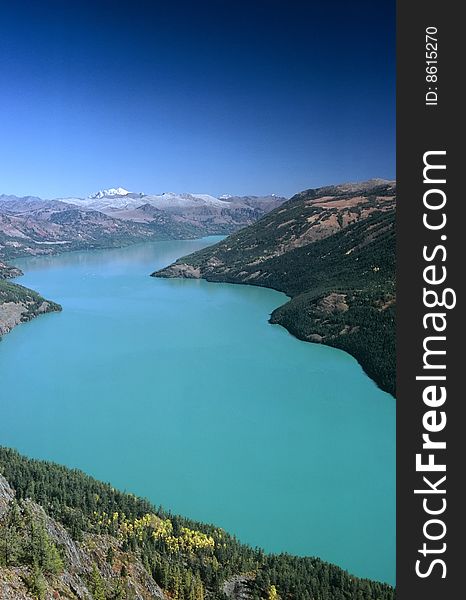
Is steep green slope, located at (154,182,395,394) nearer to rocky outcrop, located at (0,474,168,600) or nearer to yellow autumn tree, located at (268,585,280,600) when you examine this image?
yellow autumn tree, located at (268,585,280,600)

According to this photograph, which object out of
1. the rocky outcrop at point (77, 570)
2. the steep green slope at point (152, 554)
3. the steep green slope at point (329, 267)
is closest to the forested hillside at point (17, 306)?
the steep green slope at point (329, 267)

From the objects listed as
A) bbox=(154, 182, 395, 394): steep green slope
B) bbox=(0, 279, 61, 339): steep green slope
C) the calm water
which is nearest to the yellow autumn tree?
the calm water

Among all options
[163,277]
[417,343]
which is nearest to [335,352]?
[417,343]

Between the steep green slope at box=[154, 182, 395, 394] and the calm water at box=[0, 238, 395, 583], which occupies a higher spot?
Result: the steep green slope at box=[154, 182, 395, 394]

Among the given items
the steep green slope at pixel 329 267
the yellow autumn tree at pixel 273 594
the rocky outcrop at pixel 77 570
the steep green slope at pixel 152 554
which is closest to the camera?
the rocky outcrop at pixel 77 570

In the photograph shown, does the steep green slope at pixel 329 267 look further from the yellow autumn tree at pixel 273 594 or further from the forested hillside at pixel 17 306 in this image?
the forested hillside at pixel 17 306

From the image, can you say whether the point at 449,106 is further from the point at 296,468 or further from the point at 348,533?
the point at 296,468
